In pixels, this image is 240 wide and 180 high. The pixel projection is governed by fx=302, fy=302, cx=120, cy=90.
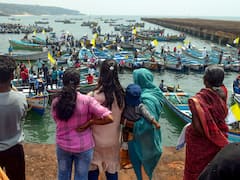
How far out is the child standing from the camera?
2682 mm

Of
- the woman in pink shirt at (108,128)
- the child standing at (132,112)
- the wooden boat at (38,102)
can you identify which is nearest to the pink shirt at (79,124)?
the woman in pink shirt at (108,128)

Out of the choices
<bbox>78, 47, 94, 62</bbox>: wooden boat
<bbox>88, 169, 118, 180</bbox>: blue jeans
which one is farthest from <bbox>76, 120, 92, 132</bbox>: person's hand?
<bbox>78, 47, 94, 62</bbox>: wooden boat

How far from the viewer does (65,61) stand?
76.7 ft

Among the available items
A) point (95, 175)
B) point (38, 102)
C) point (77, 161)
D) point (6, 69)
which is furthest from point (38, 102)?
point (6, 69)

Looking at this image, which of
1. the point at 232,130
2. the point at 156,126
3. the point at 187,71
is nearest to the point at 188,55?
the point at 187,71

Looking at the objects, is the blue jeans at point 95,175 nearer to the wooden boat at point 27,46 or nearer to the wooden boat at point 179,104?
the wooden boat at point 179,104

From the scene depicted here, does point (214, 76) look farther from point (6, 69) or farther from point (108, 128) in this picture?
point (6, 69)

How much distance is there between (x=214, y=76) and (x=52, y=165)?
268 centimetres

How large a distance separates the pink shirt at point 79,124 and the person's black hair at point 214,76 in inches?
34.9

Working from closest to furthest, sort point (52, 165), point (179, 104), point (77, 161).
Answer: point (77, 161), point (52, 165), point (179, 104)

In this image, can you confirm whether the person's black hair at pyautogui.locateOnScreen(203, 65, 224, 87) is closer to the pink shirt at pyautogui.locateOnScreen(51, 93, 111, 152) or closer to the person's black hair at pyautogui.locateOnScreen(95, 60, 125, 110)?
the person's black hair at pyautogui.locateOnScreen(95, 60, 125, 110)

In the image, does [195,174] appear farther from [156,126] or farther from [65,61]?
[65,61]

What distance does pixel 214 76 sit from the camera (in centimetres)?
248

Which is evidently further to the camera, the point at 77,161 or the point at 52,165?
the point at 52,165
